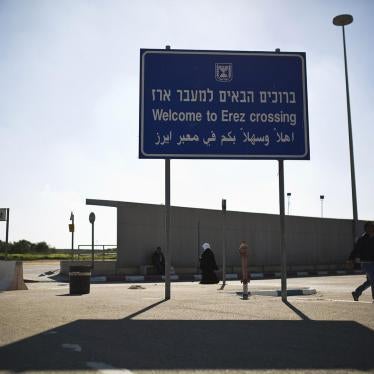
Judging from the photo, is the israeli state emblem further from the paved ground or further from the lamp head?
the lamp head

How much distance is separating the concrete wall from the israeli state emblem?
1331cm

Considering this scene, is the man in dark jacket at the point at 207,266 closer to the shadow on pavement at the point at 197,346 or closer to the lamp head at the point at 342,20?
the shadow on pavement at the point at 197,346

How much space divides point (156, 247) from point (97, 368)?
21.4 m

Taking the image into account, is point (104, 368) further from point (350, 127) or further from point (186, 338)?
point (350, 127)

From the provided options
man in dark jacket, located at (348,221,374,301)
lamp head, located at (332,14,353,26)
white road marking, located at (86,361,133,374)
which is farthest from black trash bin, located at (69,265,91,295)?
lamp head, located at (332,14,353,26)

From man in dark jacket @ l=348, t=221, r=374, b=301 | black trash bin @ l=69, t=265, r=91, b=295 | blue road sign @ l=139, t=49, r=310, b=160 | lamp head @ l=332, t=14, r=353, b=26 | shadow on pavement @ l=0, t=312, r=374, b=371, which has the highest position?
lamp head @ l=332, t=14, r=353, b=26

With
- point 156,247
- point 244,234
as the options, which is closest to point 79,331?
point 156,247

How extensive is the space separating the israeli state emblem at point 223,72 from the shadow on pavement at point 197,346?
6342 millimetres

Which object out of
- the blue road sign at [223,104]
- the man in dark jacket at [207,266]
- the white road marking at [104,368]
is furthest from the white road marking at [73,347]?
the man in dark jacket at [207,266]

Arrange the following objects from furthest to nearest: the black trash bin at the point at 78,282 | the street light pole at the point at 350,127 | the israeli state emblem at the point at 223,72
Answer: the street light pole at the point at 350,127 → the black trash bin at the point at 78,282 → the israeli state emblem at the point at 223,72

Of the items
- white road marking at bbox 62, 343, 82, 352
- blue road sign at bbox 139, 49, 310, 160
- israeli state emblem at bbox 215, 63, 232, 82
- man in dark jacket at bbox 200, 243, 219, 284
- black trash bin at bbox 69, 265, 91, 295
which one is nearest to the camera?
white road marking at bbox 62, 343, 82, 352

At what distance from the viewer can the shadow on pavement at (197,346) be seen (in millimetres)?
4902

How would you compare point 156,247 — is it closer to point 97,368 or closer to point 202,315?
point 202,315

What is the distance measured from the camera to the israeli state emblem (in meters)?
12.3
